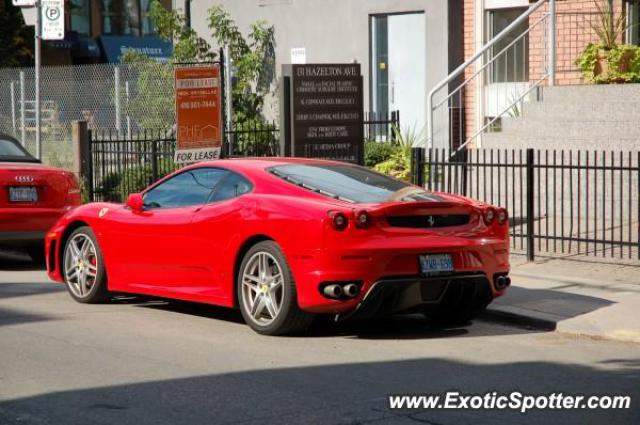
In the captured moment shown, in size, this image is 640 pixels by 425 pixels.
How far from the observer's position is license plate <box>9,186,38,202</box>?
14.9 metres

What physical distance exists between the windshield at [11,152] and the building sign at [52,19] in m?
4.78

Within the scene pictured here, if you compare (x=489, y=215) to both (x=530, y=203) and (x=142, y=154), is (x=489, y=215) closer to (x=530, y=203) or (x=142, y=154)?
(x=530, y=203)

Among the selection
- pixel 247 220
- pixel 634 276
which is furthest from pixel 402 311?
pixel 634 276

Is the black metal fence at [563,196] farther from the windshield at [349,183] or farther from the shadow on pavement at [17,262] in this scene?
the shadow on pavement at [17,262]

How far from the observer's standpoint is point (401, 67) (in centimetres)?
2302

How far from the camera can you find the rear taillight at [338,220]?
9.35 metres

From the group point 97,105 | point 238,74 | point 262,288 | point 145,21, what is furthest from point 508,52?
point 145,21

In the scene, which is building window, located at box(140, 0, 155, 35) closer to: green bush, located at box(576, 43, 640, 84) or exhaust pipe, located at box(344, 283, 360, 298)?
green bush, located at box(576, 43, 640, 84)

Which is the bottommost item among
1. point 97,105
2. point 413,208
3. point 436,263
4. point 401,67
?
point 436,263

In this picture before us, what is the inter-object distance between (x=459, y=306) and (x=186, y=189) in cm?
263

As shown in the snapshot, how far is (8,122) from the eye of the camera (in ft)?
88.7

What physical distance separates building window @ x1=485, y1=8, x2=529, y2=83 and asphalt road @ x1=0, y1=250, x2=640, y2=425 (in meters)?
10.2

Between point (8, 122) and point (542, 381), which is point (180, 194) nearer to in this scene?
point (542, 381)

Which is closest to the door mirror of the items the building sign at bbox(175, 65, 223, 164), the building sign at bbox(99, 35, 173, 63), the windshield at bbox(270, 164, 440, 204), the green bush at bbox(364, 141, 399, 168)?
the windshield at bbox(270, 164, 440, 204)
